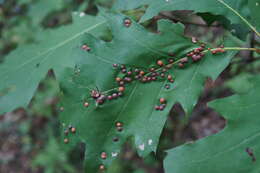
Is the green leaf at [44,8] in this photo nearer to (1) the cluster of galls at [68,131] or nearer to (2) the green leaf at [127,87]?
(2) the green leaf at [127,87]

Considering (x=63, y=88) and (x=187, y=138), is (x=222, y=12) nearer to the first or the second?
(x=63, y=88)

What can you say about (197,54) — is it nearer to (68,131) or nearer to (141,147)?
(141,147)

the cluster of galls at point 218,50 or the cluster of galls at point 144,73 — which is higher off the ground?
the cluster of galls at point 218,50

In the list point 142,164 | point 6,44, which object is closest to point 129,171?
point 142,164

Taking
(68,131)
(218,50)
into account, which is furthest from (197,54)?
(68,131)

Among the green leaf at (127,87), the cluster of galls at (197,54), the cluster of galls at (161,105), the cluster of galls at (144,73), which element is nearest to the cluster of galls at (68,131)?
the green leaf at (127,87)
